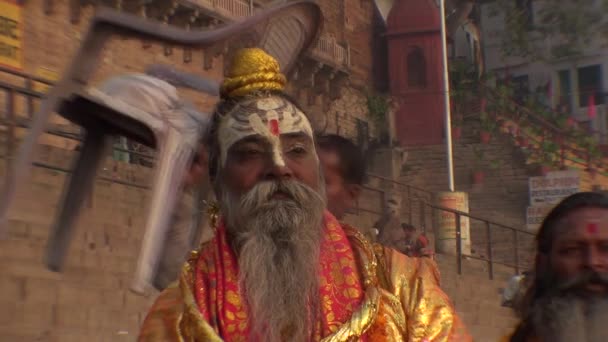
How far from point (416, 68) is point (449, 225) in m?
14.8

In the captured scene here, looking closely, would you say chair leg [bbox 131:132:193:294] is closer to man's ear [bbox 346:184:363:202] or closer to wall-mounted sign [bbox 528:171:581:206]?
man's ear [bbox 346:184:363:202]

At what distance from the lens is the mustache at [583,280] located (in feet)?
12.1

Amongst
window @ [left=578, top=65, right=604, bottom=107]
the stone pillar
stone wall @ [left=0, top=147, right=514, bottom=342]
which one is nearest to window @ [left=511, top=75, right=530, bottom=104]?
window @ [left=578, top=65, right=604, bottom=107]

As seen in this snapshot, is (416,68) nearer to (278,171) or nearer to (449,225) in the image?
(449,225)

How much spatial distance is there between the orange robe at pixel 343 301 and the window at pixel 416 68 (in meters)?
30.9

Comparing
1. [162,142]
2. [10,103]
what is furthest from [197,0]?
[162,142]

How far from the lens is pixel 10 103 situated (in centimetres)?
1095

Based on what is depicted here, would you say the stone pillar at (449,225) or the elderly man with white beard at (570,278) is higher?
the elderly man with white beard at (570,278)

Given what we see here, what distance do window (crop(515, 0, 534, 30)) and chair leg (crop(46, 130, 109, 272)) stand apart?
27.2m

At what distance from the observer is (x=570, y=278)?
375 cm

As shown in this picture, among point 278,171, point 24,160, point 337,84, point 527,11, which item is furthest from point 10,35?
point 527,11

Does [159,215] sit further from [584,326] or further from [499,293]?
[499,293]

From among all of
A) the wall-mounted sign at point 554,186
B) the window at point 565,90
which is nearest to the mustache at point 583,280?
the wall-mounted sign at point 554,186

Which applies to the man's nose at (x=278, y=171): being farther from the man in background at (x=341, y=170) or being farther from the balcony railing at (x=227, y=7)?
the balcony railing at (x=227, y=7)
